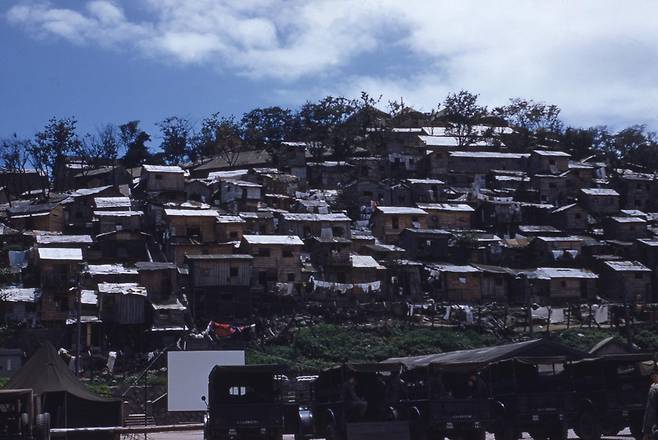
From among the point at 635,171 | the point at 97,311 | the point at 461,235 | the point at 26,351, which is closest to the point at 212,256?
the point at 97,311

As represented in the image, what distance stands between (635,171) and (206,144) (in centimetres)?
4042

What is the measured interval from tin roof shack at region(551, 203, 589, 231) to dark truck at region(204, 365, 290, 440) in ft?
166

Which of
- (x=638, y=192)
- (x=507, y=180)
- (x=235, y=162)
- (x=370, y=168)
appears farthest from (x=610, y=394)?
(x=235, y=162)

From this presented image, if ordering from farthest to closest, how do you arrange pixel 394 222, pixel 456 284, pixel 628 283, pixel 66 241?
1. pixel 394 222
2. pixel 628 283
3. pixel 456 284
4. pixel 66 241

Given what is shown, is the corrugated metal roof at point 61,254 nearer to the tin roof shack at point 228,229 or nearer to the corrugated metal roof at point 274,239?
the tin roof shack at point 228,229

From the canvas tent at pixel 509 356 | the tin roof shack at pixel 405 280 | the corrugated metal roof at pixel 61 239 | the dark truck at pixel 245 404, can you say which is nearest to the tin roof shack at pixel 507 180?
the tin roof shack at pixel 405 280

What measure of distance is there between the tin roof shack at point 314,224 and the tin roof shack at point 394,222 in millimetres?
3844

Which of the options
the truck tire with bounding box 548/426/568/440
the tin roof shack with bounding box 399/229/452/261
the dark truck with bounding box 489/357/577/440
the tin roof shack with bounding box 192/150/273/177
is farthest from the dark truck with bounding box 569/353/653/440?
the tin roof shack with bounding box 192/150/273/177

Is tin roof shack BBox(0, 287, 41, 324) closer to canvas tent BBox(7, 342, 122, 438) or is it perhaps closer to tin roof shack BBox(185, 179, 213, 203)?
tin roof shack BBox(185, 179, 213, 203)

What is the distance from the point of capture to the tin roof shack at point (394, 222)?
216ft

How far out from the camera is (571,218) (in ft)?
232

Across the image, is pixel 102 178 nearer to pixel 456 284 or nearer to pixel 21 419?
pixel 456 284

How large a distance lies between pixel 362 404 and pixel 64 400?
7.02m

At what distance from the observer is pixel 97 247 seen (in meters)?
58.0
